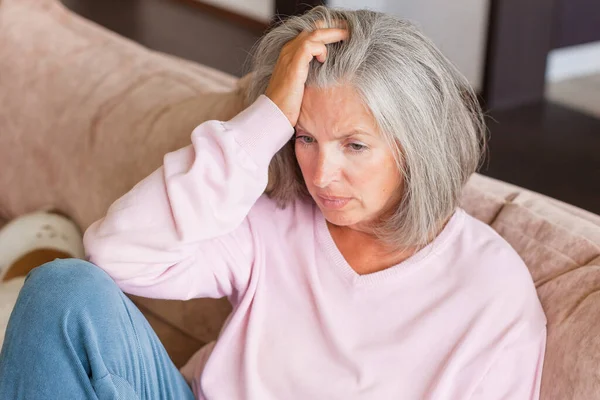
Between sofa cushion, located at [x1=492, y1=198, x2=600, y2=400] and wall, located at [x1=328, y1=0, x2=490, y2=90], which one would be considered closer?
sofa cushion, located at [x1=492, y1=198, x2=600, y2=400]

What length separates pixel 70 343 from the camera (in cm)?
124

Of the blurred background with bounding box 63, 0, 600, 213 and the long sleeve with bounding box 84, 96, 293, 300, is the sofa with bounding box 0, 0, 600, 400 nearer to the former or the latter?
the long sleeve with bounding box 84, 96, 293, 300

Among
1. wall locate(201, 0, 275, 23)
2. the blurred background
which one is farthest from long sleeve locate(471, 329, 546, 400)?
wall locate(201, 0, 275, 23)

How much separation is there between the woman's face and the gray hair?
18mm

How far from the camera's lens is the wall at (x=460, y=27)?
391 cm

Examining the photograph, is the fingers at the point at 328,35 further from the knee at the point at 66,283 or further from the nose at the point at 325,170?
the knee at the point at 66,283

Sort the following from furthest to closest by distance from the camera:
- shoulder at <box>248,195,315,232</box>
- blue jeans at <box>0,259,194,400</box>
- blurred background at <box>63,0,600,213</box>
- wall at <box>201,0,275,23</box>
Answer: wall at <box>201,0,275,23</box>
blurred background at <box>63,0,600,213</box>
shoulder at <box>248,195,315,232</box>
blue jeans at <box>0,259,194,400</box>

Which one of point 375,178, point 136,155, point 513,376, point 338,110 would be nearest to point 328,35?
point 338,110

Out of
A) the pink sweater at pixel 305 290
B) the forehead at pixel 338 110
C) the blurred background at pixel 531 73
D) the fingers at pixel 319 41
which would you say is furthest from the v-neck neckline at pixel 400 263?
the blurred background at pixel 531 73

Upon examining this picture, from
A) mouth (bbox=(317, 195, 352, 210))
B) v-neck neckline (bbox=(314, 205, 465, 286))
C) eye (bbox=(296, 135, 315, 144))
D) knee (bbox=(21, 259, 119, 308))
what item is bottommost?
v-neck neckline (bbox=(314, 205, 465, 286))

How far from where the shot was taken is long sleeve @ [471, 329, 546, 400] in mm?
1288

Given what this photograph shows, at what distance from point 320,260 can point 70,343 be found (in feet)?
1.43

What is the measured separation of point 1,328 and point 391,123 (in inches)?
36.5

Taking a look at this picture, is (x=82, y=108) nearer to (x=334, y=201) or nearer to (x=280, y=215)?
(x=280, y=215)
